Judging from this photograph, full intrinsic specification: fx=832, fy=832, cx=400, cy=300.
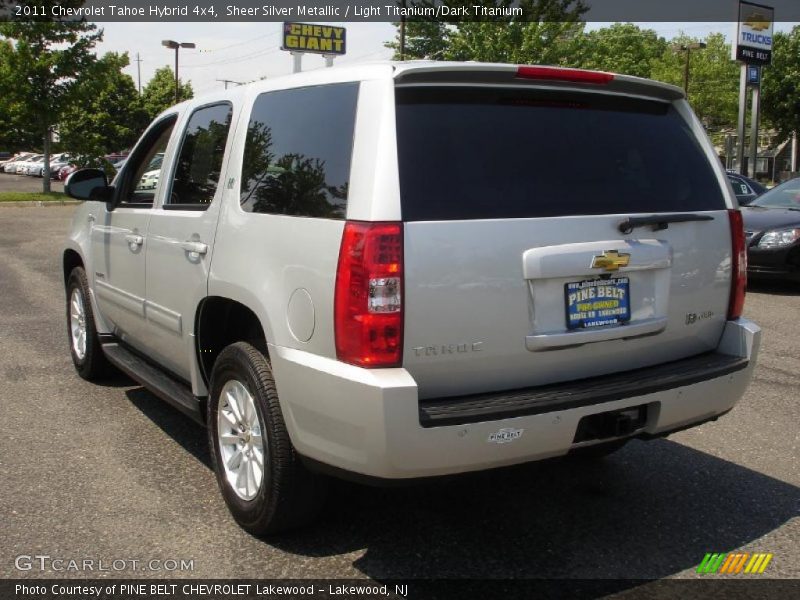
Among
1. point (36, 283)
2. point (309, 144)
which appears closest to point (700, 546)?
point (309, 144)

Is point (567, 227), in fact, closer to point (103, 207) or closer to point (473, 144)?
point (473, 144)

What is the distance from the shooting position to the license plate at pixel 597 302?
3.10 metres

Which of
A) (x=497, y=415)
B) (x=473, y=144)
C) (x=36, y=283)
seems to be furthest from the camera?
(x=36, y=283)

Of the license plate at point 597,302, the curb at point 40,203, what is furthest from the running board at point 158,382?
the curb at point 40,203

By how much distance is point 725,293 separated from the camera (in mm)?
3590

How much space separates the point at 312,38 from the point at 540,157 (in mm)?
35770

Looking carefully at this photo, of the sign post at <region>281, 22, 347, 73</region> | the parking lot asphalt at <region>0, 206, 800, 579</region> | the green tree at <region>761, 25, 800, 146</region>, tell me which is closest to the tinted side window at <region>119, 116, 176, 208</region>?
the parking lot asphalt at <region>0, 206, 800, 579</region>

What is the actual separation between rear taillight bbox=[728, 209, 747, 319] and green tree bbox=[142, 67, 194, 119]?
189 ft

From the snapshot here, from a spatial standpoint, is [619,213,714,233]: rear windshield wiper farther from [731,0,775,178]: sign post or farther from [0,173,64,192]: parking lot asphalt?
[0,173,64,192]: parking lot asphalt

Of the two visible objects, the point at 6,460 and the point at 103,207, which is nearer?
the point at 6,460

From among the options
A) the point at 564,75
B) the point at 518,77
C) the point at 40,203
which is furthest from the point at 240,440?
the point at 40,203

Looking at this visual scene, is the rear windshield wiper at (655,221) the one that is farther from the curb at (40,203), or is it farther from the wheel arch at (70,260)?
the curb at (40,203)

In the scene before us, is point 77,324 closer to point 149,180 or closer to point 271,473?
point 149,180

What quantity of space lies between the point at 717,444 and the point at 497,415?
240cm
